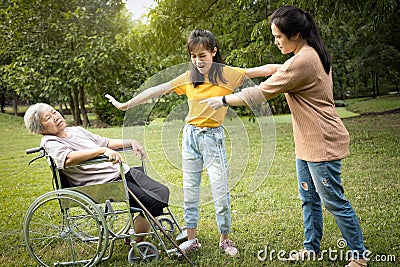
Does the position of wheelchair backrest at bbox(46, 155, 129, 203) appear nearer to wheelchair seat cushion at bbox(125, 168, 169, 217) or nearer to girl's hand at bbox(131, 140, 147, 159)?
wheelchair seat cushion at bbox(125, 168, 169, 217)

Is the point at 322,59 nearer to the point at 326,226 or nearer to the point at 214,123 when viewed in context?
the point at 214,123

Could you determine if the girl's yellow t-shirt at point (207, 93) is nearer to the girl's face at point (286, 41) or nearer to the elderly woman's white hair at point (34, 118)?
the girl's face at point (286, 41)

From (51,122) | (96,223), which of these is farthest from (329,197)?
(51,122)

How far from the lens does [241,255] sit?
296 centimetres

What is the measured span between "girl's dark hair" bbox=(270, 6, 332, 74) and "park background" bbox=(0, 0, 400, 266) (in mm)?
547

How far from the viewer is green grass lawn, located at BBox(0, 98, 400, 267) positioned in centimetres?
298

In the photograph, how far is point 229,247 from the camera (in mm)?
2996

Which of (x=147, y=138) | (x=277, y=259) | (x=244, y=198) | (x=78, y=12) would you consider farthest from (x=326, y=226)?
(x=78, y=12)

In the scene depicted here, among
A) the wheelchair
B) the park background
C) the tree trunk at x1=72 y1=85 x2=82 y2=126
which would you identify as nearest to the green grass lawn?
the park background

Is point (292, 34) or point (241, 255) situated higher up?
point (292, 34)

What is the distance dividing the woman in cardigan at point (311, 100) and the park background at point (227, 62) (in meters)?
0.36

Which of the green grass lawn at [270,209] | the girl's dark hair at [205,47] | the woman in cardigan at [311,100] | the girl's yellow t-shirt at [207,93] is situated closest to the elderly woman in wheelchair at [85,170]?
the green grass lawn at [270,209]

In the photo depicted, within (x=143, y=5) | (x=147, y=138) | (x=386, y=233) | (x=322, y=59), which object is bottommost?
(x=386, y=233)

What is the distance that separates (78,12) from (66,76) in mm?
1621
